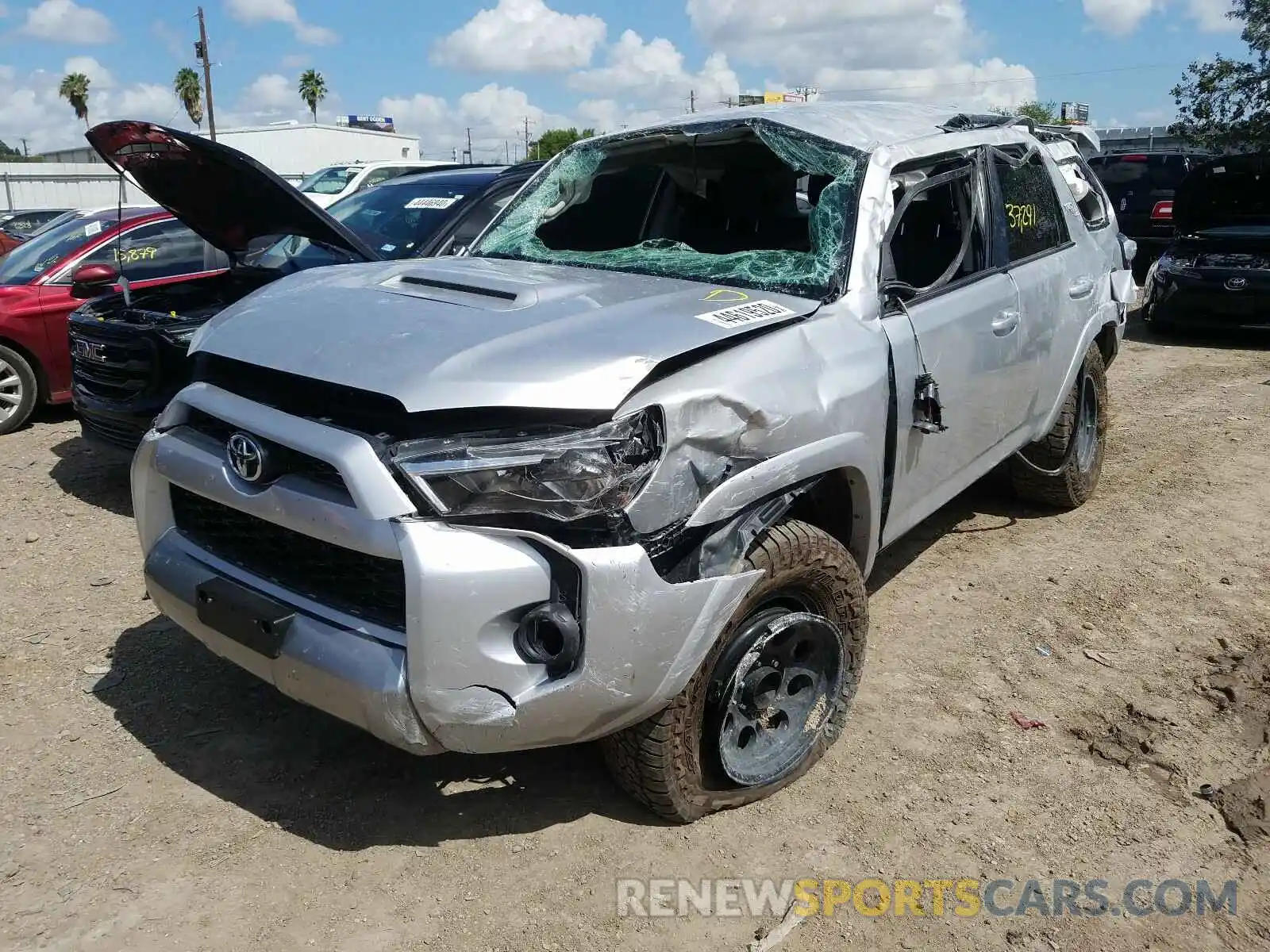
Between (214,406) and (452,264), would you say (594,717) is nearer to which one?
(214,406)

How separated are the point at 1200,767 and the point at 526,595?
2.30 metres

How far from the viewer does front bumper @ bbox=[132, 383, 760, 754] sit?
2273 millimetres

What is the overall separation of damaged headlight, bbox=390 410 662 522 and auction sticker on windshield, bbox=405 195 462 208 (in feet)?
14.3

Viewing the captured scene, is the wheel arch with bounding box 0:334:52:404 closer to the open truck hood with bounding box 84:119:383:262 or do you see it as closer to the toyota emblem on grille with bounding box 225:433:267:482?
the open truck hood with bounding box 84:119:383:262

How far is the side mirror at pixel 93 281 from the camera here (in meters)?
6.50

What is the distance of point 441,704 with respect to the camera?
2324 mm

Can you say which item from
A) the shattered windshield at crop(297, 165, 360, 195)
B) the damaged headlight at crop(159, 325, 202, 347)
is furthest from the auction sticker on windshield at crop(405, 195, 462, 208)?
the shattered windshield at crop(297, 165, 360, 195)

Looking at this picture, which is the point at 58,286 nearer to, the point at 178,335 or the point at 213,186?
the point at 178,335

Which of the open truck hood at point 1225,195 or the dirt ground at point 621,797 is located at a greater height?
the open truck hood at point 1225,195

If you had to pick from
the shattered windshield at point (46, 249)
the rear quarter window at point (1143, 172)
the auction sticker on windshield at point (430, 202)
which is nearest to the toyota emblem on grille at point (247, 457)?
the auction sticker on windshield at point (430, 202)

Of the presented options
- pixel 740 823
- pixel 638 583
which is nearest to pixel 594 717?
pixel 638 583

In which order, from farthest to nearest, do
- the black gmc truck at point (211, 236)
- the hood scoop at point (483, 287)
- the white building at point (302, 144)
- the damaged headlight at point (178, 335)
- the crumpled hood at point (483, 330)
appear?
1. the white building at point (302, 144)
2. the damaged headlight at point (178, 335)
3. the black gmc truck at point (211, 236)
4. the hood scoop at point (483, 287)
5. the crumpled hood at point (483, 330)

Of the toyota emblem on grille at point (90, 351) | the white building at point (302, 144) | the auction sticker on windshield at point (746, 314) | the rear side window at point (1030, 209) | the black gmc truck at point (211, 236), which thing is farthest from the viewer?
the white building at point (302, 144)

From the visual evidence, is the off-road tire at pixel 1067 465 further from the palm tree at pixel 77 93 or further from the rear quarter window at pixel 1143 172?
the palm tree at pixel 77 93
